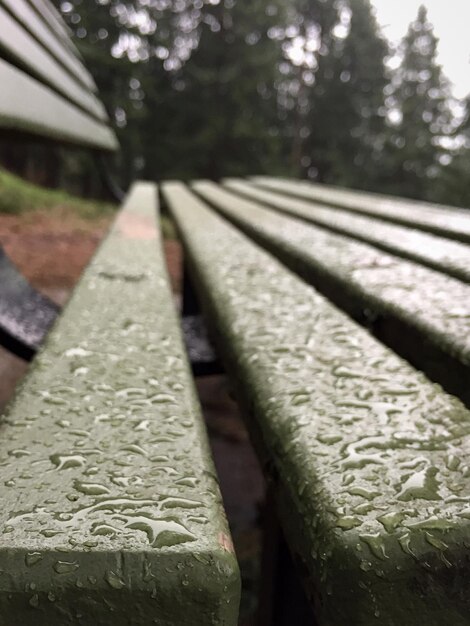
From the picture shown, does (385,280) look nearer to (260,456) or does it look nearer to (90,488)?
(260,456)

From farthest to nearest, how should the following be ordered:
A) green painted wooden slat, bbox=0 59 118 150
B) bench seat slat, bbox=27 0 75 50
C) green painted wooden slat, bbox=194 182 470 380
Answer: bench seat slat, bbox=27 0 75 50, green painted wooden slat, bbox=0 59 118 150, green painted wooden slat, bbox=194 182 470 380

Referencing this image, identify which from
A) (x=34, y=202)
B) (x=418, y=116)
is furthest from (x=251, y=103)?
(x=34, y=202)

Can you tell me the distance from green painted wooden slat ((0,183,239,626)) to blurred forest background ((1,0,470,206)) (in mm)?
12630

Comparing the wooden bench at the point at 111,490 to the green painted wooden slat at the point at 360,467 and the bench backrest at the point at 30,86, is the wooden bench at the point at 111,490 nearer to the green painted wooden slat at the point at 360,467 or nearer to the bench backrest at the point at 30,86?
the green painted wooden slat at the point at 360,467

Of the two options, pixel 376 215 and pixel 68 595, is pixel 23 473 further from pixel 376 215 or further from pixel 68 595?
pixel 376 215

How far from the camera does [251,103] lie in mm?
18453

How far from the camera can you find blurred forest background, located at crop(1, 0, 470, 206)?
49.4ft

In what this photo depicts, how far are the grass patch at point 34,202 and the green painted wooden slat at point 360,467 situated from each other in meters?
5.95

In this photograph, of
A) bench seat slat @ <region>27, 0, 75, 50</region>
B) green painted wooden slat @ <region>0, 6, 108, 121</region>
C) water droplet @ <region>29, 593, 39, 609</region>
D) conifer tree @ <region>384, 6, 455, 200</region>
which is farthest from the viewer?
conifer tree @ <region>384, 6, 455, 200</region>

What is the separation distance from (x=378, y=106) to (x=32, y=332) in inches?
901

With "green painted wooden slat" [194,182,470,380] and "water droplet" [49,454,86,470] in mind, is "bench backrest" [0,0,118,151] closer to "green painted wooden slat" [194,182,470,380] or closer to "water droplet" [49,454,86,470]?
"green painted wooden slat" [194,182,470,380]

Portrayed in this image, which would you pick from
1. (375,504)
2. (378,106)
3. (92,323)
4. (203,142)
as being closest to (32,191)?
(92,323)

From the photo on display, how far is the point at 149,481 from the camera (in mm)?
391

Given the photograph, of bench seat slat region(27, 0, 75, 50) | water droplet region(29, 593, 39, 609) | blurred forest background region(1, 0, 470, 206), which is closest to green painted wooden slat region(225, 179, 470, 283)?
water droplet region(29, 593, 39, 609)
